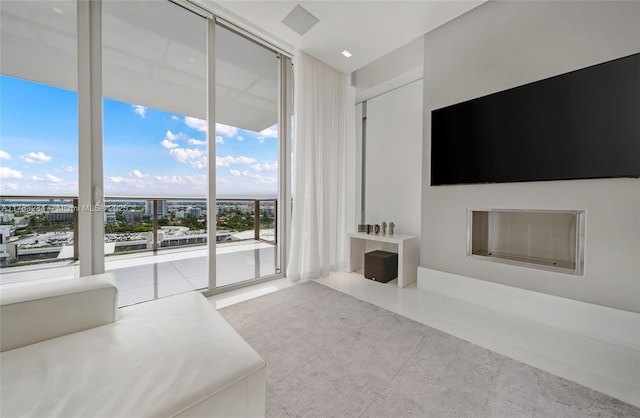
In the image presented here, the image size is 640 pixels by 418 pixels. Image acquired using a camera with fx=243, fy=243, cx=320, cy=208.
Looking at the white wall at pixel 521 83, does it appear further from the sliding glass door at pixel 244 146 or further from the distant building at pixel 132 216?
the distant building at pixel 132 216

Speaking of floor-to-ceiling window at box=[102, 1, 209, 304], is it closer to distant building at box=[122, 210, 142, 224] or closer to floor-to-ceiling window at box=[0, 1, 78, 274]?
distant building at box=[122, 210, 142, 224]

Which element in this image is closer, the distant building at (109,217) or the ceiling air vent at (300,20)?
the distant building at (109,217)

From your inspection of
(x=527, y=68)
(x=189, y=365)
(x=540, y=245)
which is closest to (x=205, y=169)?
(x=189, y=365)

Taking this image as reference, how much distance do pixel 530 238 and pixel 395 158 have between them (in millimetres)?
1783

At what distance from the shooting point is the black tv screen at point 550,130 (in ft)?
5.49

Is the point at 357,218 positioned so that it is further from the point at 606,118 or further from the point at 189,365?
the point at 189,365

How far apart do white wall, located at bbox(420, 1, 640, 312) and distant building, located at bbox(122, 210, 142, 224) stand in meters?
3.08

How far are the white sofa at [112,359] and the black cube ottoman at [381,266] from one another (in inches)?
84.9

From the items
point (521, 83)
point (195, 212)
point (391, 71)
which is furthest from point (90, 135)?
point (521, 83)

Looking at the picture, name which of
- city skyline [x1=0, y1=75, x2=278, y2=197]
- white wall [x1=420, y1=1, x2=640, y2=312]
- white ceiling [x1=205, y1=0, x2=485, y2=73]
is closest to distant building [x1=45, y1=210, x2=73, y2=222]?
city skyline [x1=0, y1=75, x2=278, y2=197]

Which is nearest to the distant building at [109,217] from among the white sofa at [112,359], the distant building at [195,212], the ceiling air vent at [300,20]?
the distant building at [195,212]

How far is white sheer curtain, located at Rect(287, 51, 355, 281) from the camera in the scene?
2953 mm

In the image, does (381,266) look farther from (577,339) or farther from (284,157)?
(284,157)

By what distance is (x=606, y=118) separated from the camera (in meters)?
1.73
